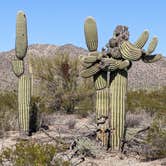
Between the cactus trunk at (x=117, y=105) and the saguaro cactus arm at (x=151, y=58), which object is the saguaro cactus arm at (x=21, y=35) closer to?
the cactus trunk at (x=117, y=105)

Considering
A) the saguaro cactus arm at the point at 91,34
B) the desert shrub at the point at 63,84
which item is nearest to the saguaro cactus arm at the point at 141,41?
the saguaro cactus arm at the point at 91,34

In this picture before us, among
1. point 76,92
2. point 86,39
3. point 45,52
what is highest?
point 45,52

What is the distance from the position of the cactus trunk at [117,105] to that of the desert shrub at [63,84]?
30.7ft

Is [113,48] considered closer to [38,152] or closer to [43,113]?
[38,152]

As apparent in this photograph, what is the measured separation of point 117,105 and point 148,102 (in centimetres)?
876

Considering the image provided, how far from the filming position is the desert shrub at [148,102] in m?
16.5

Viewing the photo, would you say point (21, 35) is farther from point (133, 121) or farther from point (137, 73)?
point (137, 73)

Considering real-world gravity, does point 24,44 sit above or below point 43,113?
above

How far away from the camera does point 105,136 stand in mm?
9250

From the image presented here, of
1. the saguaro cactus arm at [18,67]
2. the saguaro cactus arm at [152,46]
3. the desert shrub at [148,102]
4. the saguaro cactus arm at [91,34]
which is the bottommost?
the desert shrub at [148,102]

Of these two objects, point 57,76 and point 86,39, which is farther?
point 57,76

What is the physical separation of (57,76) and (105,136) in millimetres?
10516

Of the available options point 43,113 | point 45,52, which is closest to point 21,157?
point 43,113

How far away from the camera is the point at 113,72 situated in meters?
9.23
